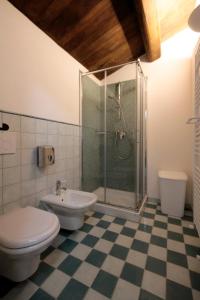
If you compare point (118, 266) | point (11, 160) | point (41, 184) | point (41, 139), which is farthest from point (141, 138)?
point (11, 160)

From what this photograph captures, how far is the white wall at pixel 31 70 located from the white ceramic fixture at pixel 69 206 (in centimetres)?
95

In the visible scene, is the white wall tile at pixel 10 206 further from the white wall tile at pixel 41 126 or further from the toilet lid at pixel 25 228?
the white wall tile at pixel 41 126

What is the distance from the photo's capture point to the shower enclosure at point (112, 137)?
2.47m

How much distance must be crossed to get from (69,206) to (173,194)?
1.49m

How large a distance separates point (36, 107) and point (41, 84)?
28 cm

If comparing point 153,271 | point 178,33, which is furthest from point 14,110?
point 178,33

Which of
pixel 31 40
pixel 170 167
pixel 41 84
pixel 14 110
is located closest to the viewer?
pixel 14 110

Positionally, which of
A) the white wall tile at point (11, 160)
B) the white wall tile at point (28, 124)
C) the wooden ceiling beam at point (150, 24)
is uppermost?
the wooden ceiling beam at point (150, 24)

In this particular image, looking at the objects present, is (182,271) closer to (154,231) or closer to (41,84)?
(154,231)

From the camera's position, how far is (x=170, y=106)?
2.54m

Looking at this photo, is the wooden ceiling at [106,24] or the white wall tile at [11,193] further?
the wooden ceiling at [106,24]

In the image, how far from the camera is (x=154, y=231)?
5.99ft

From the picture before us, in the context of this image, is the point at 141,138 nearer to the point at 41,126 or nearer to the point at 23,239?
the point at 41,126

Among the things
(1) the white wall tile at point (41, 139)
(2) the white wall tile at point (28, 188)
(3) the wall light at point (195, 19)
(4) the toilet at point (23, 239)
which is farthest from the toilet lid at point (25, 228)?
(3) the wall light at point (195, 19)
